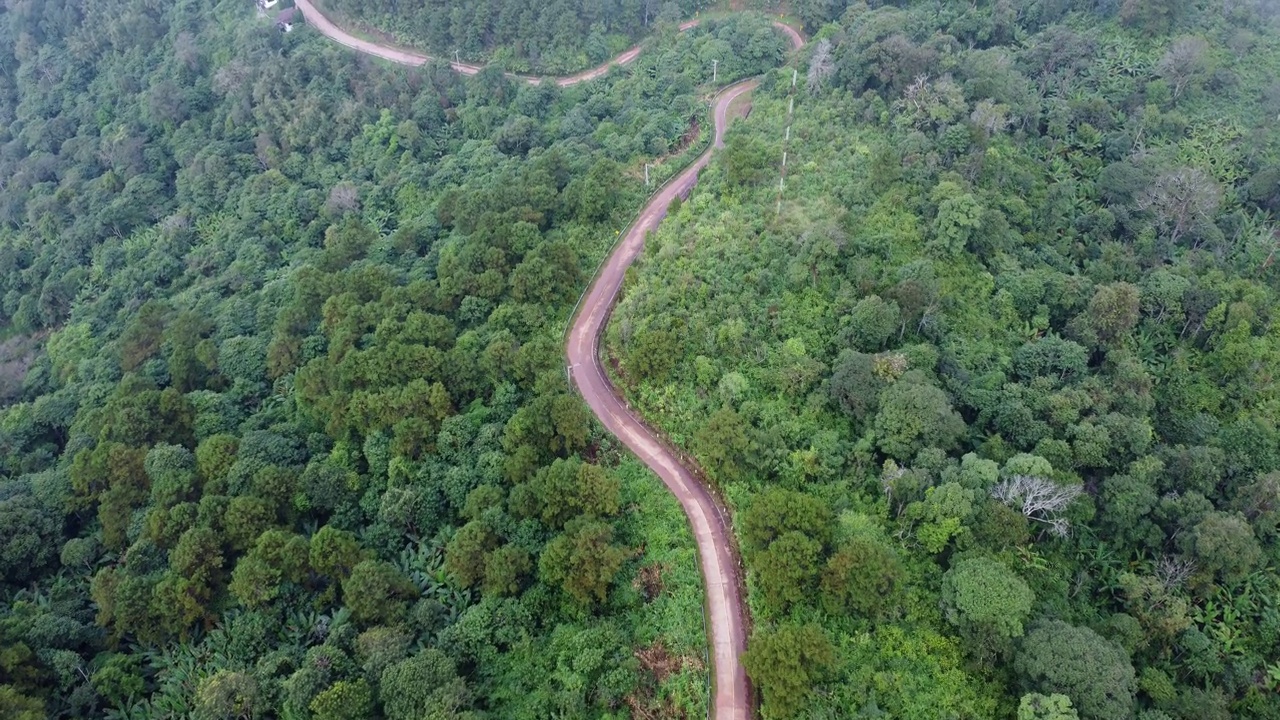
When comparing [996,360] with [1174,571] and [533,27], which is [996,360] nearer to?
[1174,571]

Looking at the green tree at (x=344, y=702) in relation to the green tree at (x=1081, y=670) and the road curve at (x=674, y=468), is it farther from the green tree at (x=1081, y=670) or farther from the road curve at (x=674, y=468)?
the green tree at (x=1081, y=670)

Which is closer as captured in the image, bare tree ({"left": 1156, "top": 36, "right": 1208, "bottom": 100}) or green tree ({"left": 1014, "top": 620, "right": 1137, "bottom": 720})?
green tree ({"left": 1014, "top": 620, "right": 1137, "bottom": 720})

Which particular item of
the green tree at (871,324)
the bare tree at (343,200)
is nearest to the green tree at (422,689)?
the green tree at (871,324)

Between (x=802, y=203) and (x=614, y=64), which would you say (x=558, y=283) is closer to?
(x=802, y=203)

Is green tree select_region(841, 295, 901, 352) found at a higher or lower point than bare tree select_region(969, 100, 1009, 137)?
lower

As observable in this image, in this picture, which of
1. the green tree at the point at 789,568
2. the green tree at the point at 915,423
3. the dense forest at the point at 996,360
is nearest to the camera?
the dense forest at the point at 996,360

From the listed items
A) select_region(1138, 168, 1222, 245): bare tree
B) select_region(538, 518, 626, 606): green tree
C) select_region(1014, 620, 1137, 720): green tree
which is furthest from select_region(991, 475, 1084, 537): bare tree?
select_region(1138, 168, 1222, 245): bare tree

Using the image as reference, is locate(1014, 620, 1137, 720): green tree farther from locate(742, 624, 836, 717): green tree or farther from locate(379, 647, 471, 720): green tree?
locate(379, 647, 471, 720): green tree
